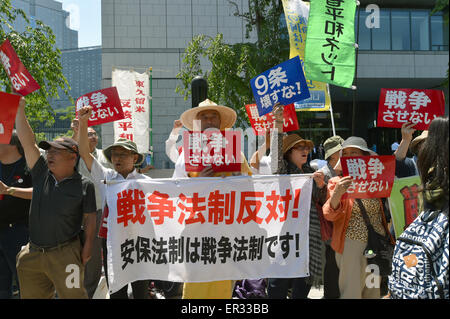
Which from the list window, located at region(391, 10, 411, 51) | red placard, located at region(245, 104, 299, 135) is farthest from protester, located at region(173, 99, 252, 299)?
window, located at region(391, 10, 411, 51)

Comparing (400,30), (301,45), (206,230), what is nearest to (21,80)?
(206,230)

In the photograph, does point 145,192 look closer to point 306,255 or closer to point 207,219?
point 207,219

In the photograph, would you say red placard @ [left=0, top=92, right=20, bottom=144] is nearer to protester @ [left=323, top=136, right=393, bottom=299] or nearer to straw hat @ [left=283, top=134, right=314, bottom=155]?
straw hat @ [left=283, top=134, right=314, bottom=155]

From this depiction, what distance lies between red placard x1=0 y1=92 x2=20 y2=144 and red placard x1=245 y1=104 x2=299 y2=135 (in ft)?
8.15

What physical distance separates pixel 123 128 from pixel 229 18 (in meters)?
8.23

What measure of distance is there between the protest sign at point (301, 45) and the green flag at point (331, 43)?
1087 mm

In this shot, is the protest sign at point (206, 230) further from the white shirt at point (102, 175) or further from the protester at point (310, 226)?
the white shirt at point (102, 175)

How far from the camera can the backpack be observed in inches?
75.7

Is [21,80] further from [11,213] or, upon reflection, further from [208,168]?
[208,168]

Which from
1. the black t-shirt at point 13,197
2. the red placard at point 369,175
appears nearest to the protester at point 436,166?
the red placard at point 369,175

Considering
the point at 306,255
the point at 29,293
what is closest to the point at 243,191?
the point at 306,255

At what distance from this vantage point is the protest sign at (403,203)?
379 cm

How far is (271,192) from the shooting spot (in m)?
3.74

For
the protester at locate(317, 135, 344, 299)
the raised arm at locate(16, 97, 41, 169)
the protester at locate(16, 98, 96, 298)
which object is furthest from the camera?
the protester at locate(317, 135, 344, 299)
